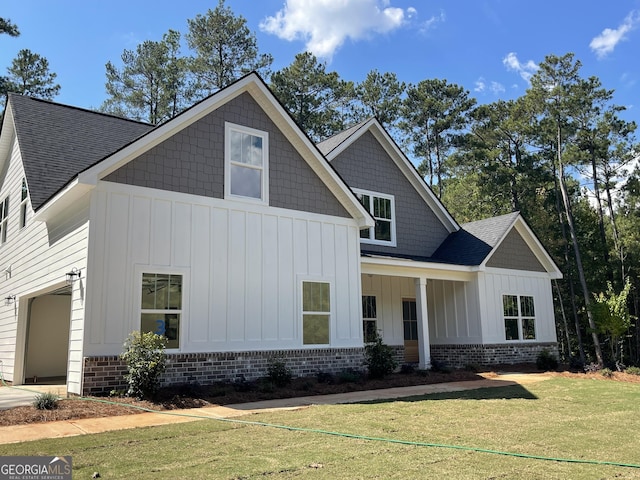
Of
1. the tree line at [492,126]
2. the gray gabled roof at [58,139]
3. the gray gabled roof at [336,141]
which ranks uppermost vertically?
the tree line at [492,126]

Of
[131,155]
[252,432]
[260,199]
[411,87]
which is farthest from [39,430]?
[411,87]

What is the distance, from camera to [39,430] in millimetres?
6812

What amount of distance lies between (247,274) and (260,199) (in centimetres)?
185

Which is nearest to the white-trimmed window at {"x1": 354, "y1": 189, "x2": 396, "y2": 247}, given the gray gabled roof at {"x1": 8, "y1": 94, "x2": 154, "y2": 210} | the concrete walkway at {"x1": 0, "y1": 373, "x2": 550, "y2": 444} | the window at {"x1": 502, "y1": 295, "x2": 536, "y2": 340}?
the window at {"x1": 502, "y1": 295, "x2": 536, "y2": 340}

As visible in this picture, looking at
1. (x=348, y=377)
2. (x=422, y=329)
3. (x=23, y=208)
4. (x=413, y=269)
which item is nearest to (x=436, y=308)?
(x=422, y=329)

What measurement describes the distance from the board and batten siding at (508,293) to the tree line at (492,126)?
779cm

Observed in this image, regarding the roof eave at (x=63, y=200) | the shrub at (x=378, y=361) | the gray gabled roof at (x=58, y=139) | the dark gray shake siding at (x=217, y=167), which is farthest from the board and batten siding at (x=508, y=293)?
the roof eave at (x=63, y=200)

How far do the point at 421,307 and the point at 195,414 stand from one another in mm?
9197

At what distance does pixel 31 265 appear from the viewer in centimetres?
1372

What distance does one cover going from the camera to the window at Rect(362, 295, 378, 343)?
1667 cm

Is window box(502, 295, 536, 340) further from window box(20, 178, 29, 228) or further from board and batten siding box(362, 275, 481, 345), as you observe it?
window box(20, 178, 29, 228)

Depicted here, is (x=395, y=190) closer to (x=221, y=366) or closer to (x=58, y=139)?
(x=221, y=366)

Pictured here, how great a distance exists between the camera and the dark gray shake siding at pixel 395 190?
1739cm

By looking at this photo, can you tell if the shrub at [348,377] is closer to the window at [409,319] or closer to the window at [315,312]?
the window at [315,312]
